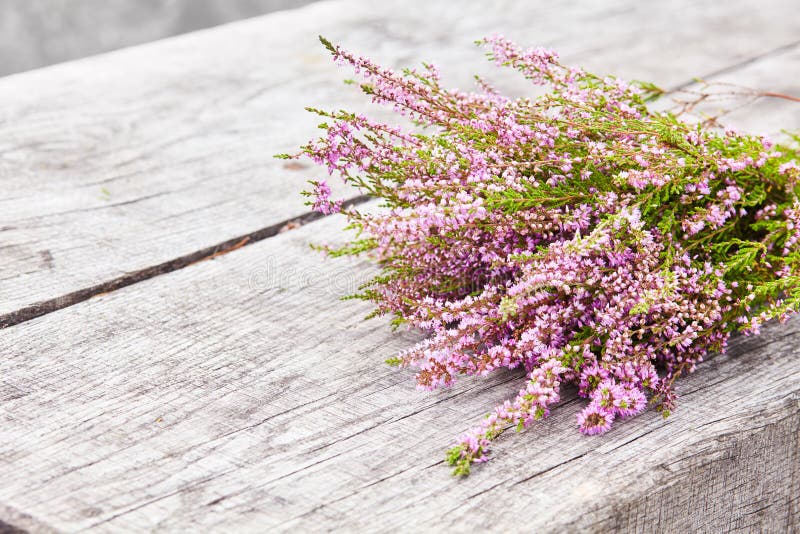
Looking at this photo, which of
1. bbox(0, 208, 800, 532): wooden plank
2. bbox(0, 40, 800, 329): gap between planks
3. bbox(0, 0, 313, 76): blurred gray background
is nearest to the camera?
bbox(0, 208, 800, 532): wooden plank

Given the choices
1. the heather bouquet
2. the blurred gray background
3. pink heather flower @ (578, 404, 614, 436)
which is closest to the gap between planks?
the heather bouquet

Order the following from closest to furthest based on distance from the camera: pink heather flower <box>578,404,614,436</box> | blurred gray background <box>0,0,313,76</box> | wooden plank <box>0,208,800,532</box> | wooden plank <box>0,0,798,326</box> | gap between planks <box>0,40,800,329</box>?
1. wooden plank <box>0,208,800,532</box>
2. pink heather flower <box>578,404,614,436</box>
3. gap between planks <box>0,40,800,329</box>
4. wooden plank <box>0,0,798,326</box>
5. blurred gray background <box>0,0,313,76</box>

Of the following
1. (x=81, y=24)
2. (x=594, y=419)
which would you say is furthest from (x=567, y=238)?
(x=81, y=24)

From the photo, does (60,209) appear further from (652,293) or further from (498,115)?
(652,293)

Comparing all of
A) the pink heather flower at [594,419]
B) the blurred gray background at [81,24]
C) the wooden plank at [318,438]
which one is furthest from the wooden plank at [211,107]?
the blurred gray background at [81,24]

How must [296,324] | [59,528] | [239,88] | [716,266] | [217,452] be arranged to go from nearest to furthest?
[59,528] → [217,452] → [716,266] → [296,324] → [239,88]

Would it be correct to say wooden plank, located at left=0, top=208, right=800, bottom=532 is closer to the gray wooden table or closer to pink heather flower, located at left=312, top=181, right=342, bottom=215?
the gray wooden table

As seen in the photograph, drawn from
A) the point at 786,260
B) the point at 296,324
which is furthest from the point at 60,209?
the point at 786,260

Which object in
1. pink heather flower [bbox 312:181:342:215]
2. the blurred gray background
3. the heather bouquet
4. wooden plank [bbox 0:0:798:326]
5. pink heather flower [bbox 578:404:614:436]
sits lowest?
pink heather flower [bbox 578:404:614:436]
